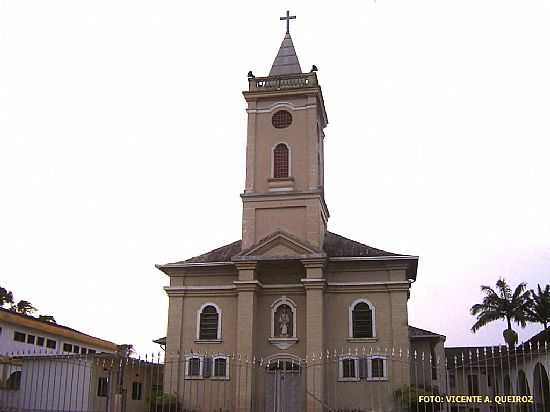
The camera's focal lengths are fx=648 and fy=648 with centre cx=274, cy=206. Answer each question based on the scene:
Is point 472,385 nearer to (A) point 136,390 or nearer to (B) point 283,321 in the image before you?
(B) point 283,321

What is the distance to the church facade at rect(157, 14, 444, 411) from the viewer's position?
93.6 ft

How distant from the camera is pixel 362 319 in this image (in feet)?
96.9

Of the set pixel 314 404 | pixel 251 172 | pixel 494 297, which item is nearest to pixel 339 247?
pixel 251 172

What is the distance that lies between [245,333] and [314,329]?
3.10m

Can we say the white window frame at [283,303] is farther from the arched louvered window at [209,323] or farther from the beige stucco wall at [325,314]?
the arched louvered window at [209,323]

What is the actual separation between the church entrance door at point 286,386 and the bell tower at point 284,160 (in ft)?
18.6

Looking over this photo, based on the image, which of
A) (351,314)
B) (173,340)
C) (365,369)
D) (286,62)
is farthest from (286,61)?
(365,369)

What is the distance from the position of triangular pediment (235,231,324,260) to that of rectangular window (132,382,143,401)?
718cm

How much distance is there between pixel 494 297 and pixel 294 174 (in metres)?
23.0

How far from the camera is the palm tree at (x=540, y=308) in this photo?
4519 cm

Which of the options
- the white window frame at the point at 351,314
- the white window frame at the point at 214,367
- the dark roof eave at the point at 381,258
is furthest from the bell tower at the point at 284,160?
the white window frame at the point at 214,367

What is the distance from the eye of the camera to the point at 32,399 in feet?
83.9

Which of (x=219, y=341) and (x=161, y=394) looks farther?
(x=219, y=341)

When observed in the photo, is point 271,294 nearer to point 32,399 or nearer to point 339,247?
point 339,247
